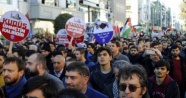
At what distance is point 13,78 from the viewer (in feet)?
14.4

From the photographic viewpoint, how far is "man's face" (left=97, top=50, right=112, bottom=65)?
6137 mm

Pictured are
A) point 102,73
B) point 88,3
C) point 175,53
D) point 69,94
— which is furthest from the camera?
point 88,3

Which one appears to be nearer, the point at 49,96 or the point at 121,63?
the point at 49,96

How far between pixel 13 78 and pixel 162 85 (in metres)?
2.31

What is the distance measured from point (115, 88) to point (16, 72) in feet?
4.44

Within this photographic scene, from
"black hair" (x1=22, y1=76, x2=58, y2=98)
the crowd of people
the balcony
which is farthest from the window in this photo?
"black hair" (x1=22, y1=76, x2=58, y2=98)

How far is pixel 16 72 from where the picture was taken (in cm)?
446

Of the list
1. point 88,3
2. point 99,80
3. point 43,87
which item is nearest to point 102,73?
point 99,80

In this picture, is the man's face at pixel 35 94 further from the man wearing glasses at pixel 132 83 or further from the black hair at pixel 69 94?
→ the man wearing glasses at pixel 132 83

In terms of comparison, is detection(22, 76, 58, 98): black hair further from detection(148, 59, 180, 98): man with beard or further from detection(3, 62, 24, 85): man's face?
detection(148, 59, 180, 98): man with beard

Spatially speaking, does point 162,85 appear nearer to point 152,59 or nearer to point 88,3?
point 152,59

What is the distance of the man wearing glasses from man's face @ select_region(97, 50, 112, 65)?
103 inches

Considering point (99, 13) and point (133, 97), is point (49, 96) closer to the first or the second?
point (133, 97)

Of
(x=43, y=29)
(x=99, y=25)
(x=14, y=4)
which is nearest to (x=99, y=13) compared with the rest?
(x=43, y=29)
